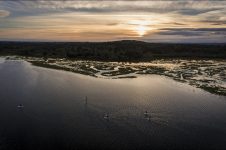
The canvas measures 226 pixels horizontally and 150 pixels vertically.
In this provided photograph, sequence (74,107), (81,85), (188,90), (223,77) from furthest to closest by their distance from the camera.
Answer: (223,77), (81,85), (188,90), (74,107)

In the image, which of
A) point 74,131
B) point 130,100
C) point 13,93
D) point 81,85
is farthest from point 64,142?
point 81,85

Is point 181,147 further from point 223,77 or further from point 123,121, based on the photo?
point 223,77

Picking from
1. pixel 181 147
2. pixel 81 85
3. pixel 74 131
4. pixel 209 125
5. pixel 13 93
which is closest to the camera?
pixel 181 147

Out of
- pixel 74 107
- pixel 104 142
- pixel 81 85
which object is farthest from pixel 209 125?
pixel 81 85

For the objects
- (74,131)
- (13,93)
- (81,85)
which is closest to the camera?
(74,131)

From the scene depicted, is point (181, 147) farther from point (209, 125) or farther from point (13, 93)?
point (13, 93)

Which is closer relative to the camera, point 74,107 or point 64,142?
point 64,142
